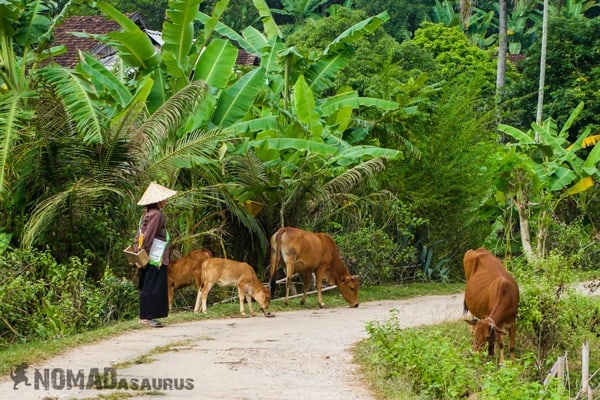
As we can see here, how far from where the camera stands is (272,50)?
70.1 ft

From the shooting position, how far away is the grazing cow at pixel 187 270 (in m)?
16.1

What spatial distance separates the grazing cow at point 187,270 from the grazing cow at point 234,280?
0.89ft

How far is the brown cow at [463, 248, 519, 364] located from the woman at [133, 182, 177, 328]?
12.7 ft

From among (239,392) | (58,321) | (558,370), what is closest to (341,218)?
(58,321)

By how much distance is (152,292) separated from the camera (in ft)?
46.0

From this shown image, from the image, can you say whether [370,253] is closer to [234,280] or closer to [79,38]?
[234,280]

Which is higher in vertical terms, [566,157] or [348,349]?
[566,157]

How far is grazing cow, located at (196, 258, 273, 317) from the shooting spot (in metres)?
15.7

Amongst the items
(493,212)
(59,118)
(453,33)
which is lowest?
(493,212)

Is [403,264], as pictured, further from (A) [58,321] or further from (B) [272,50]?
(A) [58,321]

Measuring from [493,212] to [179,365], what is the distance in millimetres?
12428

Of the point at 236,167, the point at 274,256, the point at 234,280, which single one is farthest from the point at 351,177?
the point at 234,280

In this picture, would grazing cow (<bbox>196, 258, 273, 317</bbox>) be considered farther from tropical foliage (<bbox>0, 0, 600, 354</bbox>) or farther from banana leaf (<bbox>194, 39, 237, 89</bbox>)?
banana leaf (<bbox>194, 39, 237, 89</bbox>)

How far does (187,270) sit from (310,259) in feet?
8.11
